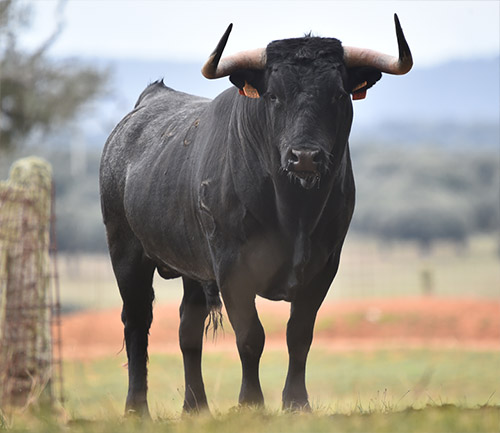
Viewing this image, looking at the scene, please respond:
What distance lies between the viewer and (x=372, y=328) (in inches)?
1055

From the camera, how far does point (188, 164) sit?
7.71m

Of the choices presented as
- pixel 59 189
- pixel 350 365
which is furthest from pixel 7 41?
pixel 59 189

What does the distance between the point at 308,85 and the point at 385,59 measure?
0.56m

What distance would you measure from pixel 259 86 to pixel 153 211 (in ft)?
5.61

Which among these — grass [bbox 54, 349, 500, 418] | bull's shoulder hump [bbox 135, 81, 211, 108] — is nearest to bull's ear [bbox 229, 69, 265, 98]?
bull's shoulder hump [bbox 135, 81, 211, 108]

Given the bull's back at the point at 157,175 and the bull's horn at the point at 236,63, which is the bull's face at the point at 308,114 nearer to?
the bull's horn at the point at 236,63

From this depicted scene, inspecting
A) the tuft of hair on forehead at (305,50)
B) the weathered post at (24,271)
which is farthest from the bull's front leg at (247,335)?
the weathered post at (24,271)

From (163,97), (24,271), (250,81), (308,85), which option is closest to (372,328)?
(24,271)

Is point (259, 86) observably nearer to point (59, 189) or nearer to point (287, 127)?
point (287, 127)

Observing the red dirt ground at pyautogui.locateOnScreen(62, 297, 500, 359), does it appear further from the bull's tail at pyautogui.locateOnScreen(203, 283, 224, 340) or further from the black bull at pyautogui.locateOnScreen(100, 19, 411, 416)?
the black bull at pyautogui.locateOnScreen(100, 19, 411, 416)

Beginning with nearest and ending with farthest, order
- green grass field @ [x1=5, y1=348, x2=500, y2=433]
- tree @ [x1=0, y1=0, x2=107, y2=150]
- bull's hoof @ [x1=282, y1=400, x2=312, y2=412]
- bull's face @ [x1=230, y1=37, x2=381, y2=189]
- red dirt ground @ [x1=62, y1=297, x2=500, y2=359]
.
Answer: green grass field @ [x1=5, y1=348, x2=500, y2=433] → bull's face @ [x1=230, y1=37, x2=381, y2=189] → bull's hoof @ [x1=282, y1=400, x2=312, y2=412] → red dirt ground @ [x1=62, y1=297, x2=500, y2=359] → tree @ [x1=0, y1=0, x2=107, y2=150]

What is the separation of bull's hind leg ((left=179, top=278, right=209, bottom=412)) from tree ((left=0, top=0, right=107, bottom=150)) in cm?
2409

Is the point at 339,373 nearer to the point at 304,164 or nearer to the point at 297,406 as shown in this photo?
the point at 297,406

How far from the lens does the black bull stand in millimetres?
6457
